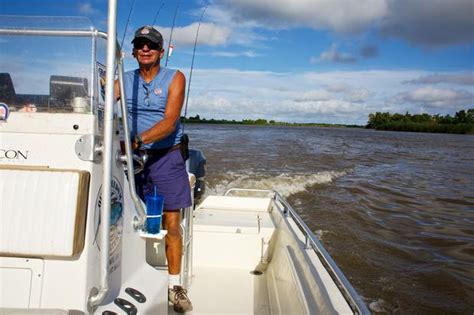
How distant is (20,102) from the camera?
1587mm

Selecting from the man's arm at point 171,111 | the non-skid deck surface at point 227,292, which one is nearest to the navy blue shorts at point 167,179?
the man's arm at point 171,111

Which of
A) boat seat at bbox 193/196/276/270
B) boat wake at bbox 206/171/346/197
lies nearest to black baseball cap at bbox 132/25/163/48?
boat seat at bbox 193/196/276/270

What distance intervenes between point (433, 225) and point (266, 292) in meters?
5.28

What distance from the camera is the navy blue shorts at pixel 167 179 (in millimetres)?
2410

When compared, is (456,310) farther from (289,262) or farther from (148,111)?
(148,111)

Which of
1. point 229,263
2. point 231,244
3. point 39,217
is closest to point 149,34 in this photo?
point 39,217

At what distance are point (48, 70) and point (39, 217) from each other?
23.0 inches

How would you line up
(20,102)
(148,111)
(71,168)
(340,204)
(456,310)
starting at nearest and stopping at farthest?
1. (71,168)
2. (20,102)
3. (148,111)
4. (456,310)
5. (340,204)

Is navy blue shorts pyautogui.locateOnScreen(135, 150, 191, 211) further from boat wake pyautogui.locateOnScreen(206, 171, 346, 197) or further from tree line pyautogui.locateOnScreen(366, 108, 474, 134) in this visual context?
tree line pyautogui.locateOnScreen(366, 108, 474, 134)

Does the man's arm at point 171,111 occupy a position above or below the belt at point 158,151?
above

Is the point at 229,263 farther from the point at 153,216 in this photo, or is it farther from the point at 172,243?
the point at 153,216

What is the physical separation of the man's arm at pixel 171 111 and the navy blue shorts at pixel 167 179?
29 cm

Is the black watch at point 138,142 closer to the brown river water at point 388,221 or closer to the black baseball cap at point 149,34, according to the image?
the black baseball cap at point 149,34

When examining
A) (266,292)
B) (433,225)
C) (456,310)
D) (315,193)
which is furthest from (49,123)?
(315,193)
